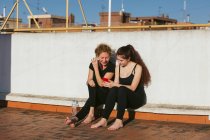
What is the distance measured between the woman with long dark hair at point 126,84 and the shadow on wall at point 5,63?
8.36 ft

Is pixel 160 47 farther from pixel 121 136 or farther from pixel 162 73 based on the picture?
pixel 121 136

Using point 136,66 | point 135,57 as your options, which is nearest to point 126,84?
point 136,66

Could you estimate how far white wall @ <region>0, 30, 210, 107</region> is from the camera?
6520 millimetres

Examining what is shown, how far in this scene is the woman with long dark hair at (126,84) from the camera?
6191 mm

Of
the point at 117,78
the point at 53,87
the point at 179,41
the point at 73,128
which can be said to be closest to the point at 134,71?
the point at 117,78

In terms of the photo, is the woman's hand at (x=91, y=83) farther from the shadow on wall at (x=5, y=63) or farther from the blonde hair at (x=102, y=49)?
the shadow on wall at (x=5, y=63)

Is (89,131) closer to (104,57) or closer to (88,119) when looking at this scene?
(88,119)

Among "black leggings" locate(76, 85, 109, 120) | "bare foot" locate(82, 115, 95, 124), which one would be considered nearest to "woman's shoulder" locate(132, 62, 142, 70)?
"black leggings" locate(76, 85, 109, 120)

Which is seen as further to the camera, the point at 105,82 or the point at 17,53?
the point at 17,53

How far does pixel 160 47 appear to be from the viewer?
6.75 metres

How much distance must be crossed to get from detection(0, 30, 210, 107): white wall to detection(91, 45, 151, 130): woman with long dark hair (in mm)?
211

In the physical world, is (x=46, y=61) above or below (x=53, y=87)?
above

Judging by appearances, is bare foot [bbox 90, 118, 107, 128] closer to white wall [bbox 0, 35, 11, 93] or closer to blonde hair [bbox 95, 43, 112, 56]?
blonde hair [bbox 95, 43, 112, 56]

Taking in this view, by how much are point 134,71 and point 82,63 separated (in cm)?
129
